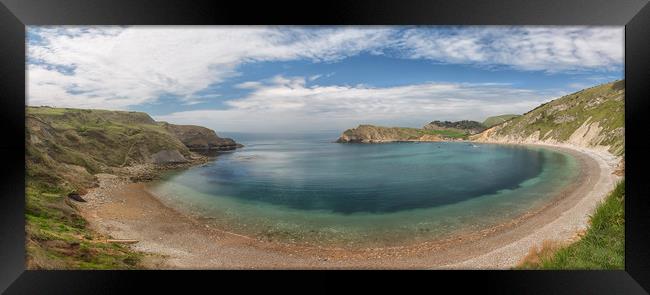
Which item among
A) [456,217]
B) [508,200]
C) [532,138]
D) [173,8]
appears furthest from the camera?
[532,138]

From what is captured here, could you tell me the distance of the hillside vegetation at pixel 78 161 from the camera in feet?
13.8

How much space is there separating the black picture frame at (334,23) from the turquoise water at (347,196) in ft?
11.0

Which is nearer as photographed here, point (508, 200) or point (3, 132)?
point (3, 132)

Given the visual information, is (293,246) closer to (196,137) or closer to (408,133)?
(196,137)

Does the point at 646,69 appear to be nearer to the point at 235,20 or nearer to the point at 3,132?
the point at 235,20

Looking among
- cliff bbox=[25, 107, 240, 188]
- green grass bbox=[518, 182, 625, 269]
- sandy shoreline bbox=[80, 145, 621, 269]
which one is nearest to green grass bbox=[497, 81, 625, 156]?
sandy shoreline bbox=[80, 145, 621, 269]

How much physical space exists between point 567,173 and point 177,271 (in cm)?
1752

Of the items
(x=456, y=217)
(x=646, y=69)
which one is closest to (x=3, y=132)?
(x=646, y=69)

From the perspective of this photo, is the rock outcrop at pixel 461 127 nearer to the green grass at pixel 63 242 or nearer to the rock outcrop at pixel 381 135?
the rock outcrop at pixel 381 135

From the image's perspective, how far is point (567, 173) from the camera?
537 inches

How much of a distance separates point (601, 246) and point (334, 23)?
469cm

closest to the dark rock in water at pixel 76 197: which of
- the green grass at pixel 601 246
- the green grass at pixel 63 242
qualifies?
the green grass at pixel 63 242

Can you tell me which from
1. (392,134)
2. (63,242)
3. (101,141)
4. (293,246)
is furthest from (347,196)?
(392,134)

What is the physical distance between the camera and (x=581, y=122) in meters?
21.0
